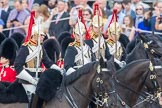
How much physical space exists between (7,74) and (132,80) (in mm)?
2716

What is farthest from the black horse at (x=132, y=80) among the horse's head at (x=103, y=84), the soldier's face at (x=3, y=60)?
the soldier's face at (x=3, y=60)

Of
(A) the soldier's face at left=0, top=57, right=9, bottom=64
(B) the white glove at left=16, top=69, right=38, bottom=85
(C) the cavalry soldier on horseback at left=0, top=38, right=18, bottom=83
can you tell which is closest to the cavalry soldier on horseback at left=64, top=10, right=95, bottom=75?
(B) the white glove at left=16, top=69, right=38, bottom=85

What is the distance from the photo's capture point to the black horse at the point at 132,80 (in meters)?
11.4

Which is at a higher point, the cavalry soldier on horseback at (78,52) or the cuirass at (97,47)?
the cavalry soldier on horseback at (78,52)

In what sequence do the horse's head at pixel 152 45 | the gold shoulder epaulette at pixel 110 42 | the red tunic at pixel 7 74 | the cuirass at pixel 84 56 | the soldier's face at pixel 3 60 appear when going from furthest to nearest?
1. the gold shoulder epaulette at pixel 110 42
2. the soldier's face at pixel 3 60
3. the red tunic at pixel 7 74
4. the cuirass at pixel 84 56
5. the horse's head at pixel 152 45

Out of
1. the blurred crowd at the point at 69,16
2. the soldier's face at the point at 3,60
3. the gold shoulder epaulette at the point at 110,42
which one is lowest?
the blurred crowd at the point at 69,16

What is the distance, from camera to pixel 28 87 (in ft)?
40.1

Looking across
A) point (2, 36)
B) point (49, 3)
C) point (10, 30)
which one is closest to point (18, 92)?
point (2, 36)

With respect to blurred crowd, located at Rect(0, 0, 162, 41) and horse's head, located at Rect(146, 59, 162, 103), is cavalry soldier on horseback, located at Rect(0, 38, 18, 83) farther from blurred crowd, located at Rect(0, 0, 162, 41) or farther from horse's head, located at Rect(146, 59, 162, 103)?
blurred crowd, located at Rect(0, 0, 162, 41)

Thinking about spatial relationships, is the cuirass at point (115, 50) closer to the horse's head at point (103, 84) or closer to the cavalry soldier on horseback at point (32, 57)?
the cavalry soldier on horseback at point (32, 57)

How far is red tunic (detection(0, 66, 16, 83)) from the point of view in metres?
13.3

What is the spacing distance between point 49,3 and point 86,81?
9.75 m

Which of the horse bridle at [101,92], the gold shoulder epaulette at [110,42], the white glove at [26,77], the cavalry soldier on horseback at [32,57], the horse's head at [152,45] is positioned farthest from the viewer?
the gold shoulder epaulette at [110,42]

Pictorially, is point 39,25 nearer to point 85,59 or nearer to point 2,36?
point 85,59
